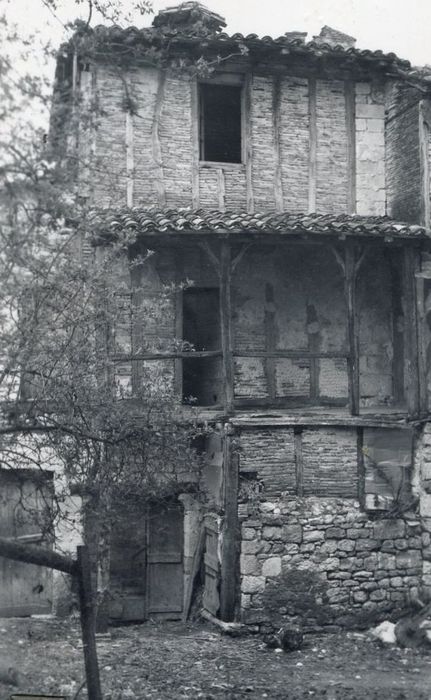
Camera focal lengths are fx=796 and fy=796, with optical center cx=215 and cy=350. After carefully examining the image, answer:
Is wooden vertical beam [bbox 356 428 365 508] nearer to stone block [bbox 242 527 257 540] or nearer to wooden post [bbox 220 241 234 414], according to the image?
stone block [bbox 242 527 257 540]

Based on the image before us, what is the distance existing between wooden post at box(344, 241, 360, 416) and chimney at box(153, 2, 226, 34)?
460 centimetres

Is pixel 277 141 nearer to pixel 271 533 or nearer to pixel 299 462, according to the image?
pixel 299 462

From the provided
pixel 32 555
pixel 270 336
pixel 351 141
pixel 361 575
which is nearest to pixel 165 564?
pixel 361 575

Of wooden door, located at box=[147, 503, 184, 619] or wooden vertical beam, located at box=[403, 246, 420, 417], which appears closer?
wooden vertical beam, located at box=[403, 246, 420, 417]

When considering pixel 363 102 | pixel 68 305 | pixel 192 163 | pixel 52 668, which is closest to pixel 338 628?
pixel 52 668

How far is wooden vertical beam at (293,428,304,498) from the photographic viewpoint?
11.1 meters

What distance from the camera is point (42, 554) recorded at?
5.30 metres

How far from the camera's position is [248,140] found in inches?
503

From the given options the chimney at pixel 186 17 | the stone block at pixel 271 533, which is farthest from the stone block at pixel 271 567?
the chimney at pixel 186 17

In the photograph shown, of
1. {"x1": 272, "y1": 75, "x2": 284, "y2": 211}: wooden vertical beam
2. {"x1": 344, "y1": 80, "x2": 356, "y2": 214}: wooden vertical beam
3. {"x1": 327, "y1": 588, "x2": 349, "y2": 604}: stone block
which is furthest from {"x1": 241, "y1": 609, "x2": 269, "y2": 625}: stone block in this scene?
{"x1": 344, "y1": 80, "x2": 356, "y2": 214}: wooden vertical beam

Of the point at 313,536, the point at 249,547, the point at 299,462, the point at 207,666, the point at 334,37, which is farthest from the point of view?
the point at 334,37

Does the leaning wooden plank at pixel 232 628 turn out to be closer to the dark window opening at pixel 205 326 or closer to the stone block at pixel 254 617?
the stone block at pixel 254 617

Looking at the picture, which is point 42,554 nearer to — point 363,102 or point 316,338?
point 316,338

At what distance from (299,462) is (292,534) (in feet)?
3.25
